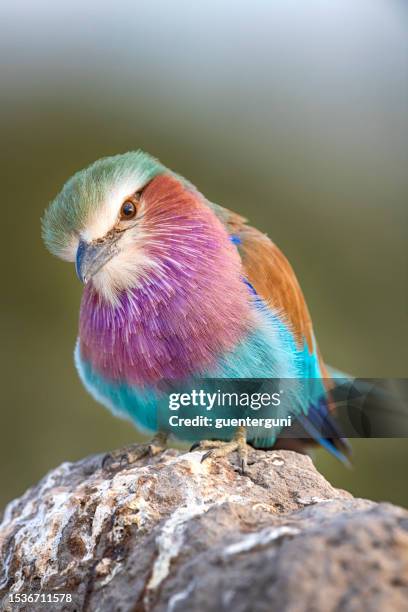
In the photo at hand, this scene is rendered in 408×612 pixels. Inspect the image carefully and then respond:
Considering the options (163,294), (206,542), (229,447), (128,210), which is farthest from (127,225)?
(206,542)

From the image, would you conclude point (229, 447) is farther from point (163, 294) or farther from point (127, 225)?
point (127, 225)

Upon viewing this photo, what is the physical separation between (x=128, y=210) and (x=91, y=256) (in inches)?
7.0

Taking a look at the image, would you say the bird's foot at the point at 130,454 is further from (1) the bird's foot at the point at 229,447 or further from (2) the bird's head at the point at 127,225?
(2) the bird's head at the point at 127,225

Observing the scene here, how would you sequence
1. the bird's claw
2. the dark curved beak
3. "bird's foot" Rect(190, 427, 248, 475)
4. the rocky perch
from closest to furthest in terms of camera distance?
the rocky perch < "bird's foot" Rect(190, 427, 248, 475) < the dark curved beak < the bird's claw

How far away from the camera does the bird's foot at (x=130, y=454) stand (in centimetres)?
209

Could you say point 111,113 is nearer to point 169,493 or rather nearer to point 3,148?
point 3,148

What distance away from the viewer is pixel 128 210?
2.02 metres

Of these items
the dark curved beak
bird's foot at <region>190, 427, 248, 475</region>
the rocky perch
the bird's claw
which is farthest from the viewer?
the bird's claw

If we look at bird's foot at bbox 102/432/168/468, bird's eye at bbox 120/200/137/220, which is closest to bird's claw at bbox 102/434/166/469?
bird's foot at bbox 102/432/168/468

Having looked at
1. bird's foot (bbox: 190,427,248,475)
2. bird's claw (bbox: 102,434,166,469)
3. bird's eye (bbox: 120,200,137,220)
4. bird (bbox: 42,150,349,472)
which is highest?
bird's eye (bbox: 120,200,137,220)

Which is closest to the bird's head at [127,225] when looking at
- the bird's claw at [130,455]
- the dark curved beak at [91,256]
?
the dark curved beak at [91,256]

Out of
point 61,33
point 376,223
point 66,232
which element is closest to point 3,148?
point 61,33

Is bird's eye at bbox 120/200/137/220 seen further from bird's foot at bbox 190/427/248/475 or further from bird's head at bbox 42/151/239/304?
bird's foot at bbox 190/427/248/475

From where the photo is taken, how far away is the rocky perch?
3.54 ft
